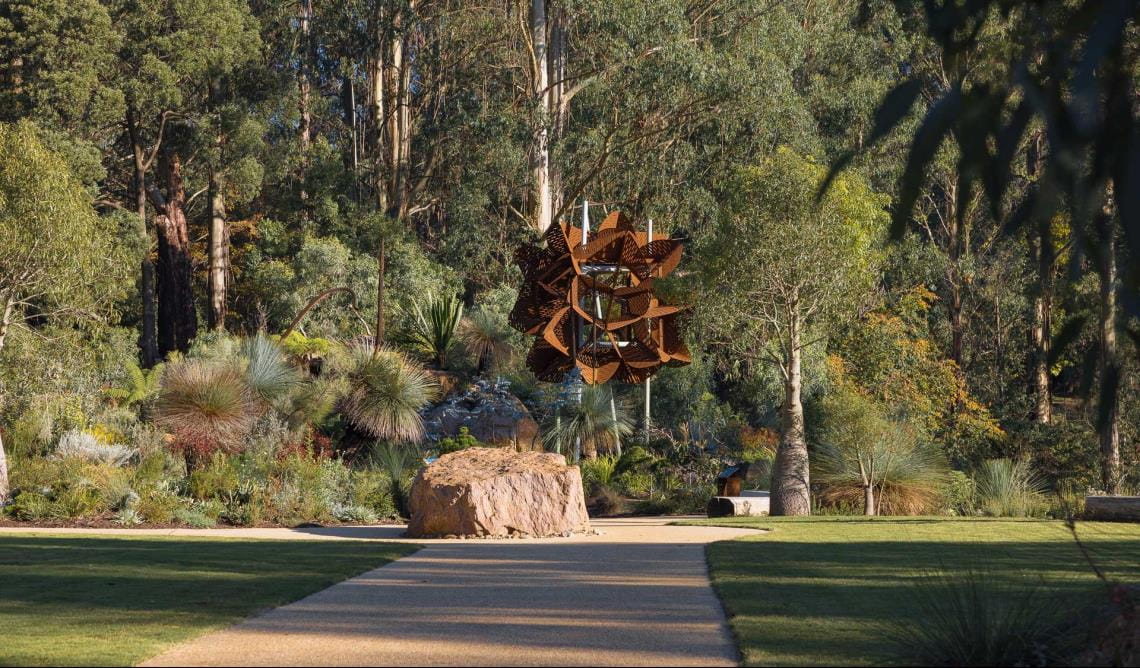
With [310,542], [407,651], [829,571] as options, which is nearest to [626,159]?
[310,542]

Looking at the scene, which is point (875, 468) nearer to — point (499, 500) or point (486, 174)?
point (499, 500)

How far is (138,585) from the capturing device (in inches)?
420

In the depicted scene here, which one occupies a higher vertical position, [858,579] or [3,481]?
[3,481]

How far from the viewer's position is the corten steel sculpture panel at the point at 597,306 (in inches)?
1085

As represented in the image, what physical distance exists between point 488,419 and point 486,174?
15.1 m

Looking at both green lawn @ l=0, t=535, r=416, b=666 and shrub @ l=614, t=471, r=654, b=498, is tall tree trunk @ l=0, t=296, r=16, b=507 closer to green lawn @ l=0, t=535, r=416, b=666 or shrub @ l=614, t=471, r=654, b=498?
green lawn @ l=0, t=535, r=416, b=666

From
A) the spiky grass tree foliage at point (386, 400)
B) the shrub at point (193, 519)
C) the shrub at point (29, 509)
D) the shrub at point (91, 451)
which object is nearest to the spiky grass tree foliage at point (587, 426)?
the spiky grass tree foliage at point (386, 400)

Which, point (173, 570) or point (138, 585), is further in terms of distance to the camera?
point (173, 570)

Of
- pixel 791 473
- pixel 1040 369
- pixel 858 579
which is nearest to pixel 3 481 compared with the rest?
pixel 791 473

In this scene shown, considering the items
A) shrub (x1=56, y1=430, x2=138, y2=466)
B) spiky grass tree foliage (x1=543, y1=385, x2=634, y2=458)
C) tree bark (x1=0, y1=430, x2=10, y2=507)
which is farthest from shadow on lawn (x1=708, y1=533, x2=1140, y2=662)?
spiky grass tree foliage (x1=543, y1=385, x2=634, y2=458)

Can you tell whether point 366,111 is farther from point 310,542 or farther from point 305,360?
point 310,542

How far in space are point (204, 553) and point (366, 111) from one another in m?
34.9

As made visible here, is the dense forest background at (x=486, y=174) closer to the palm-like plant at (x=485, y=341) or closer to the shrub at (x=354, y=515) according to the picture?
the palm-like plant at (x=485, y=341)

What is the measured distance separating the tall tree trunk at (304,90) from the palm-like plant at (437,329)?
1047 cm
